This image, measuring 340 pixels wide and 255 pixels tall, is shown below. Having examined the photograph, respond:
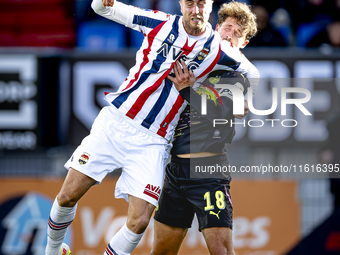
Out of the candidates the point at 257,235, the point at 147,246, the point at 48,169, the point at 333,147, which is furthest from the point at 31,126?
the point at 333,147

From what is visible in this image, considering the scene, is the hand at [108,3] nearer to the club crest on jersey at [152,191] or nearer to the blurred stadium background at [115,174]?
the club crest on jersey at [152,191]

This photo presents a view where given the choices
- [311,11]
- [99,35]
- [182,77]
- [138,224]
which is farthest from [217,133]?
[311,11]

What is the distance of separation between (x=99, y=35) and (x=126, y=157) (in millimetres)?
3961

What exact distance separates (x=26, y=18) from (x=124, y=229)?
5.34m

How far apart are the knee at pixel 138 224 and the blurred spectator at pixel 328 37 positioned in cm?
426

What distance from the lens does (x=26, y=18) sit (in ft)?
27.2

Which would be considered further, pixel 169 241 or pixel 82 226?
pixel 82 226

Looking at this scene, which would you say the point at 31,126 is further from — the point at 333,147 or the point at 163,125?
the point at 333,147

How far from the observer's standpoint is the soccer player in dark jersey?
396 centimetres

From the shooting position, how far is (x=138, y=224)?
3934mm

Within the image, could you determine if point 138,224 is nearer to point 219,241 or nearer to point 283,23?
point 219,241

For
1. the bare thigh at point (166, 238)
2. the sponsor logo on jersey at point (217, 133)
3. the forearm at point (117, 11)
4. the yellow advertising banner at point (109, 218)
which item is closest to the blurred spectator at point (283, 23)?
the yellow advertising banner at point (109, 218)

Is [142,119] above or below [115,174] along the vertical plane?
above

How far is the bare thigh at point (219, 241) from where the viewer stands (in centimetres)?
385
